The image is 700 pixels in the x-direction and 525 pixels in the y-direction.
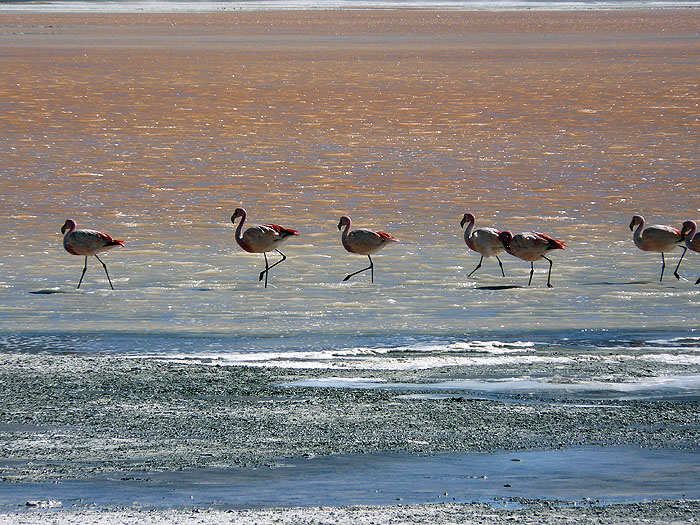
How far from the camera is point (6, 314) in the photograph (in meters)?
10.6

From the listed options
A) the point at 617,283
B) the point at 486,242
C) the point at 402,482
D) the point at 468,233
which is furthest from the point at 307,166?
the point at 402,482

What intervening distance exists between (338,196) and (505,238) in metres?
5.75

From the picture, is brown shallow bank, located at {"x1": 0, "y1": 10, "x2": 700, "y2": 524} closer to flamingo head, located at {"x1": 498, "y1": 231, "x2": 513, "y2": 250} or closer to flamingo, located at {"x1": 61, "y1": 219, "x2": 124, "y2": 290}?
flamingo, located at {"x1": 61, "y1": 219, "x2": 124, "y2": 290}

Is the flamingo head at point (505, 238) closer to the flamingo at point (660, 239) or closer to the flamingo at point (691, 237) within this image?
the flamingo at point (660, 239)

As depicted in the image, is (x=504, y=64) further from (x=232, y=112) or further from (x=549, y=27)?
(x=549, y=27)

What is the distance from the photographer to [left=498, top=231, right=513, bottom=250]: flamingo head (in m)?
11.9

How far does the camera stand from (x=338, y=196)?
1739 centimetres

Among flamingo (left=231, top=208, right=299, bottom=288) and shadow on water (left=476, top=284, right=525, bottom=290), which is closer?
shadow on water (left=476, top=284, right=525, bottom=290)

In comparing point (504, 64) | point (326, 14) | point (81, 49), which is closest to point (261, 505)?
point (504, 64)

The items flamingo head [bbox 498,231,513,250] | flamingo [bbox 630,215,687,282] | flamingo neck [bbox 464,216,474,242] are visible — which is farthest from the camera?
flamingo neck [bbox 464,216,474,242]

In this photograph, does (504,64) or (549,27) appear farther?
(549,27)

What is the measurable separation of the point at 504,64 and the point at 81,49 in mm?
19478

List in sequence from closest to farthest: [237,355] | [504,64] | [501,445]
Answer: [501,445] < [237,355] < [504,64]

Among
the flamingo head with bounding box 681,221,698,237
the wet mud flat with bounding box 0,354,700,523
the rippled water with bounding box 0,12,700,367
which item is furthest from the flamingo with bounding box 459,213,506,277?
the wet mud flat with bounding box 0,354,700,523
